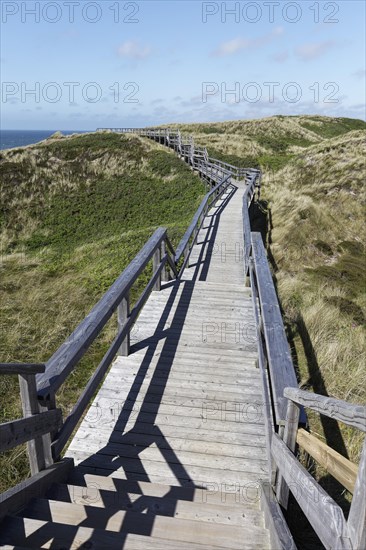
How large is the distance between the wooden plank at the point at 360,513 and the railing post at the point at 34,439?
1.80m

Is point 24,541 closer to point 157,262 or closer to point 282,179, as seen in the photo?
point 157,262

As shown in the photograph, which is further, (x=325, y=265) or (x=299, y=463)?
(x=325, y=265)

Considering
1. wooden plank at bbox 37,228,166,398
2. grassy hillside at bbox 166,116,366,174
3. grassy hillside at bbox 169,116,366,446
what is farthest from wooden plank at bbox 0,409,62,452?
grassy hillside at bbox 166,116,366,174

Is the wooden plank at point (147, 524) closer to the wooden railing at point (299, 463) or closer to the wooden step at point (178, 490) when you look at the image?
the wooden railing at point (299, 463)

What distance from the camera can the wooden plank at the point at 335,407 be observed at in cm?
150

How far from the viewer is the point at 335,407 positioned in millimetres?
1752

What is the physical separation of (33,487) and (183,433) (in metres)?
1.51

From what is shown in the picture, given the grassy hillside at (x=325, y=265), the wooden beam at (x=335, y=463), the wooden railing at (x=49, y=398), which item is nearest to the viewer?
the wooden beam at (x=335, y=463)

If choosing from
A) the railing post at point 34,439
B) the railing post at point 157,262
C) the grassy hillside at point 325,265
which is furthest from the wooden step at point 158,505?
the railing post at point 157,262

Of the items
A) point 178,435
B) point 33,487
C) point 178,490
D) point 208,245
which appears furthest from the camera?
point 208,245

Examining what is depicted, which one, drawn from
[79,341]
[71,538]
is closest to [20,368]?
[79,341]

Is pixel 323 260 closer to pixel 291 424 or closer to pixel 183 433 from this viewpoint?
pixel 183 433

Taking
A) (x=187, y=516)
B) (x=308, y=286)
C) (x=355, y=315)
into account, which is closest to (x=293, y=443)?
(x=187, y=516)

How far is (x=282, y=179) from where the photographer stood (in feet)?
76.3
